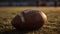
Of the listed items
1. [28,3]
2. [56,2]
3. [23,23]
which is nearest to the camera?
[23,23]

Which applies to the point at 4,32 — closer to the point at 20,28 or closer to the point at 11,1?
the point at 20,28

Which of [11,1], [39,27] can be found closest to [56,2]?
[11,1]

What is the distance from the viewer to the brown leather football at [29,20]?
6455 millimetres

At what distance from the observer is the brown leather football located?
6.46 m

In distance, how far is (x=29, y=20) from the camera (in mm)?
6477

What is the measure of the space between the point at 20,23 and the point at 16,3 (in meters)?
25.4

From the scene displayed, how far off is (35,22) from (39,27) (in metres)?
0.36

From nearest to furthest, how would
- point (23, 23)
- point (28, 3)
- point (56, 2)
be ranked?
point (23, 23) < point (56, 2) < point (28, 3)

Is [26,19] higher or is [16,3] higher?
[26,19]

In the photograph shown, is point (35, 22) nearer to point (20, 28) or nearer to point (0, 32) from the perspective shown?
point (20, 28)

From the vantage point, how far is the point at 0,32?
653 centimetres

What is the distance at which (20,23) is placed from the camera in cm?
647

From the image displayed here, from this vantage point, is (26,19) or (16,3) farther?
(16,3)

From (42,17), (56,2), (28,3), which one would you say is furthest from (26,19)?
(28,3)
